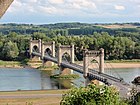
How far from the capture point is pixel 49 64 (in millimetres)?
67750

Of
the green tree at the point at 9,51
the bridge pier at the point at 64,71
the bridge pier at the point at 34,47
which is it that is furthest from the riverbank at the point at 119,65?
the green tree at the point at 9,51

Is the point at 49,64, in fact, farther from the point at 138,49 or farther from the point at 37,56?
the point at 138,49

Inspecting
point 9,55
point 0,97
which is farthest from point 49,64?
point 0,97

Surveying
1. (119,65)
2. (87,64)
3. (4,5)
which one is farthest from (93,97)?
(119,65)

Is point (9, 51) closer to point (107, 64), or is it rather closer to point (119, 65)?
point (107, 64)

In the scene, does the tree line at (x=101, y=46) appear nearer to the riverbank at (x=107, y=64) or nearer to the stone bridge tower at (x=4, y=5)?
the riverbank at (x=107, y=64)

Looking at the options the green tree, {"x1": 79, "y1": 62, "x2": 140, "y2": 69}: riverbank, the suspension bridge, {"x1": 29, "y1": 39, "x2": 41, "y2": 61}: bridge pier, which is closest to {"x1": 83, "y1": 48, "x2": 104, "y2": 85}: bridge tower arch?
the suspension bridge

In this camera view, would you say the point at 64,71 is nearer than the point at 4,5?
No

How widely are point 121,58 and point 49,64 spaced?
15.2 metres

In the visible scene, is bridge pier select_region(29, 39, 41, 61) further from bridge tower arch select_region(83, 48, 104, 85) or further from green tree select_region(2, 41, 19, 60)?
bridge tower arch select_region(83, 48, 104, 85)

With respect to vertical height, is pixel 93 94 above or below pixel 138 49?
above

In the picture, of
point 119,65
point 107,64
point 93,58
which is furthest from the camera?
point 107,64

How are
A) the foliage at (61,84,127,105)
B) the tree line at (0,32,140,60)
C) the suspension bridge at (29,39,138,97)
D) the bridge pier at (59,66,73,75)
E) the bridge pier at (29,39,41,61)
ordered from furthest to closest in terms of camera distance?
the bridge pier at (29,39,41,61), the tree line at (0,32,140,60), the bridge pier at (59,66,73,75), the suspension bridge at (29,39,138,97), the foliage at (61,84,127,105)

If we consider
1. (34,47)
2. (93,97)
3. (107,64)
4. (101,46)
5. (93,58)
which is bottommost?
(107,64)
